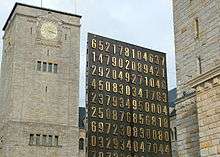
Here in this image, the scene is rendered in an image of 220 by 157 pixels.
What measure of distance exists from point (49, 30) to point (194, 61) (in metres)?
28.9

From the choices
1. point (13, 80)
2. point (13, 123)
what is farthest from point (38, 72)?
point (13, 123)

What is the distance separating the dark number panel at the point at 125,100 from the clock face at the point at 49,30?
46.0 ft

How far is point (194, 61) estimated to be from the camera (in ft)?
68.4

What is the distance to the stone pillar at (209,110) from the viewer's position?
52.2ft

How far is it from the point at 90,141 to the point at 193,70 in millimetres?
12424

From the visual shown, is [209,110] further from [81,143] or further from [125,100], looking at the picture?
[81,143]

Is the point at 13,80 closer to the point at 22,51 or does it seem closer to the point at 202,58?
the point at 22,51

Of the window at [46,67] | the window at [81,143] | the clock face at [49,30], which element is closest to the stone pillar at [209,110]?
the window at [46,67]

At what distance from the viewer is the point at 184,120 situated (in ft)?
69.2

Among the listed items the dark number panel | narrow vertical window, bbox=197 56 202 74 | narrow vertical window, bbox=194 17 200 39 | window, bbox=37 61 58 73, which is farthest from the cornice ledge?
window, bbox=37 61 58 73

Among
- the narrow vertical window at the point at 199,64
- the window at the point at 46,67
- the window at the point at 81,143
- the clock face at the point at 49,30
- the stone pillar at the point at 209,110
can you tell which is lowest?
the stone pillar at the point at 209,110

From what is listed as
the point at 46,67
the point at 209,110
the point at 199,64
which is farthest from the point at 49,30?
the point at 209,110

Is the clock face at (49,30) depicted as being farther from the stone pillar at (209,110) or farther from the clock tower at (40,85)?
the stone pillar at (209,110)

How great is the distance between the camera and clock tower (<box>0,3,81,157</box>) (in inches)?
1682
